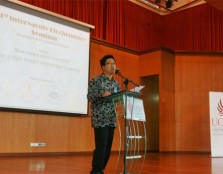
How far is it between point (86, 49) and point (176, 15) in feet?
15.4

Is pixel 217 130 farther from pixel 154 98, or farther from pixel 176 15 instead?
pixel 176 15

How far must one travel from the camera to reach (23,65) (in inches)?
231

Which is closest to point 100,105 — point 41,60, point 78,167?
point 78,167

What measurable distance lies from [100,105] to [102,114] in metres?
0.09

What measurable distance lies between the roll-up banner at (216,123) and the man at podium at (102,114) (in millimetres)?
4041

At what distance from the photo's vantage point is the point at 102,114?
3014 mm

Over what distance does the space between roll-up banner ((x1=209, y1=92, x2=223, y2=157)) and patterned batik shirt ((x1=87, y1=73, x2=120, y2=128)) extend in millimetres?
4100

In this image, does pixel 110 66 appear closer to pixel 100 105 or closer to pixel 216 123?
pixel 100 105

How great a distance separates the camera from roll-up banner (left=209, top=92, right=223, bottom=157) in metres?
6.52

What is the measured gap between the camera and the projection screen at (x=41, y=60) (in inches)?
225

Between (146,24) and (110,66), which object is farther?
(146,24)

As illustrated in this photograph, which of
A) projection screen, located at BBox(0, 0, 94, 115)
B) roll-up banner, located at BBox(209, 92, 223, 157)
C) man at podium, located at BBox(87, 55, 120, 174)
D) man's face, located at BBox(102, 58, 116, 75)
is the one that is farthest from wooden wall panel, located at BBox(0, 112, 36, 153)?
roll-up banner, located at BBox(209, 92, 223, 157)

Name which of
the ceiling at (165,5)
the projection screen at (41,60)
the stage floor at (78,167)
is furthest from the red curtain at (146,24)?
the stage floor at (78,167)

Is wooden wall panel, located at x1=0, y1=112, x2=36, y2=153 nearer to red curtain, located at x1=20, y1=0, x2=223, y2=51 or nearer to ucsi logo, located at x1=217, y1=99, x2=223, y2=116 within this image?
red curtain, located at x1=20, y1=0, x2=223, y2=51
